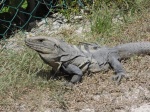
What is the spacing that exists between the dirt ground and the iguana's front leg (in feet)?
0.22

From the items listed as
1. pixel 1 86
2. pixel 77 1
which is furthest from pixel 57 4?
pixel 1 86

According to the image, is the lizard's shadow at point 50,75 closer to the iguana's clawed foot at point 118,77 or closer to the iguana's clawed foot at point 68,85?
the iguana's clawed foot at point 68,85

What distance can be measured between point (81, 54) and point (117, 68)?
448 millimetres

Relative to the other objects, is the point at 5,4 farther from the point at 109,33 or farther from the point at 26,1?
the point at 109,33

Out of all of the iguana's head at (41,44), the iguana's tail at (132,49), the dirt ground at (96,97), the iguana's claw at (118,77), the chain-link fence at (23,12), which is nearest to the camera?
the dirt ground at (96,97)

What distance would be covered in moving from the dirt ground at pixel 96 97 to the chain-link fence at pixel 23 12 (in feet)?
6.05

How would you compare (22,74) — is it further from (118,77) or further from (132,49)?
(132,49)

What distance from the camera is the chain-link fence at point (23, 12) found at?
658 centimetres

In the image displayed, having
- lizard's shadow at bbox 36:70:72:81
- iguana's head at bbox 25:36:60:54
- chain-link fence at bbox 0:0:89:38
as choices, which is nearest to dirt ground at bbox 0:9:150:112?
lizard's shadow at bbox 36:70:72:81

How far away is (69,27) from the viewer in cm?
683

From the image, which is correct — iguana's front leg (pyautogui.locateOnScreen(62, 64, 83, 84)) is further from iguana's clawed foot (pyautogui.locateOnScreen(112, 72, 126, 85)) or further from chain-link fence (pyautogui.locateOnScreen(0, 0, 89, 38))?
chain-link fence (pyautogui.locateOnScreen(0, 0, 89, 38))

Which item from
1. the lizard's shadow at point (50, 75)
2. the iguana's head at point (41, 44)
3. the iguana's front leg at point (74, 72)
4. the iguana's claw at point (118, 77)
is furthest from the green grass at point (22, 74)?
the iguana's claw at point (118, 77)

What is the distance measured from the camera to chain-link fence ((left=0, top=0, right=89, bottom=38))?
658 centimetres

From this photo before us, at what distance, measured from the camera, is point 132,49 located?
223 inches
